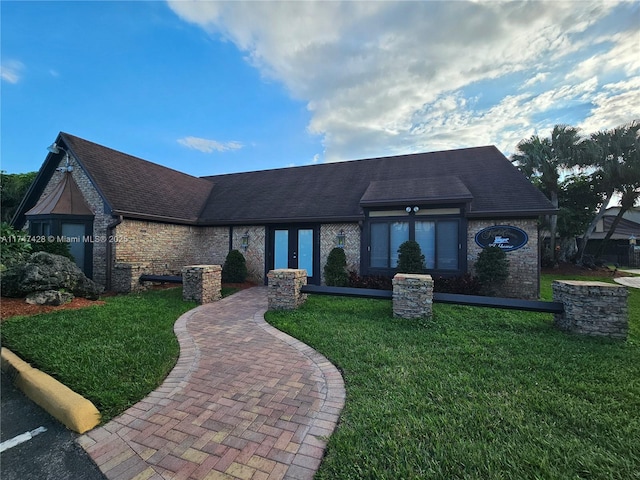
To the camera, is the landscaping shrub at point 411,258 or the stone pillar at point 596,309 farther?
the landscaping shrub at point 411,258

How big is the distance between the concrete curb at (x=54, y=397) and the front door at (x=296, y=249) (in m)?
8.44

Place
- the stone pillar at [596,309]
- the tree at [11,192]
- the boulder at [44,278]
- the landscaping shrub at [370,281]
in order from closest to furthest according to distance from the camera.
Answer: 1. the stone pillar at [596,309]
2. the boulder at [44,278]
3. the landscaping shrub at [370,281]
4. the tree at [11,192]

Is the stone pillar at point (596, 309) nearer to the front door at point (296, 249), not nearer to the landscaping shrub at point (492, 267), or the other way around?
→ the landscaping shrub at point (492, 267)

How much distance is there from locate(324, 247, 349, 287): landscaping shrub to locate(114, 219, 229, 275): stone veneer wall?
5.19 metres

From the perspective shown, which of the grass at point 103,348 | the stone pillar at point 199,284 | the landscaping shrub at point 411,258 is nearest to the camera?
the grass at point 103,348

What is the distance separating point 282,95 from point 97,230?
375 inches

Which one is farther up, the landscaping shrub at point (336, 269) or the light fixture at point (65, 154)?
the light fixture at point (65, 154)

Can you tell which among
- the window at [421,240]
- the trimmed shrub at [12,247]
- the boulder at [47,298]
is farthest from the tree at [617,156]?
the trimmed shrub at [12,247]

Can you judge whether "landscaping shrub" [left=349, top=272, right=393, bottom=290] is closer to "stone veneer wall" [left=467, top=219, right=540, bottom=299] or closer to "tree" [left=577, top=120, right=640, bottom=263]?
"stone veneer wall" [left=467, top=219, right=540, bottom=299]

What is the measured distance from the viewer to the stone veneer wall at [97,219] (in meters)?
10.0

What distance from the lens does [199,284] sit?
819cm

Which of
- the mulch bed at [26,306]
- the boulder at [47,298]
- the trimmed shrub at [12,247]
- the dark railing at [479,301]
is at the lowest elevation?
the mulch bed at [26,306]

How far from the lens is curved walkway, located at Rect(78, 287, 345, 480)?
2.24 meters

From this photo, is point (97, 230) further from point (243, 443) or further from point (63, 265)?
point (243, 443)
